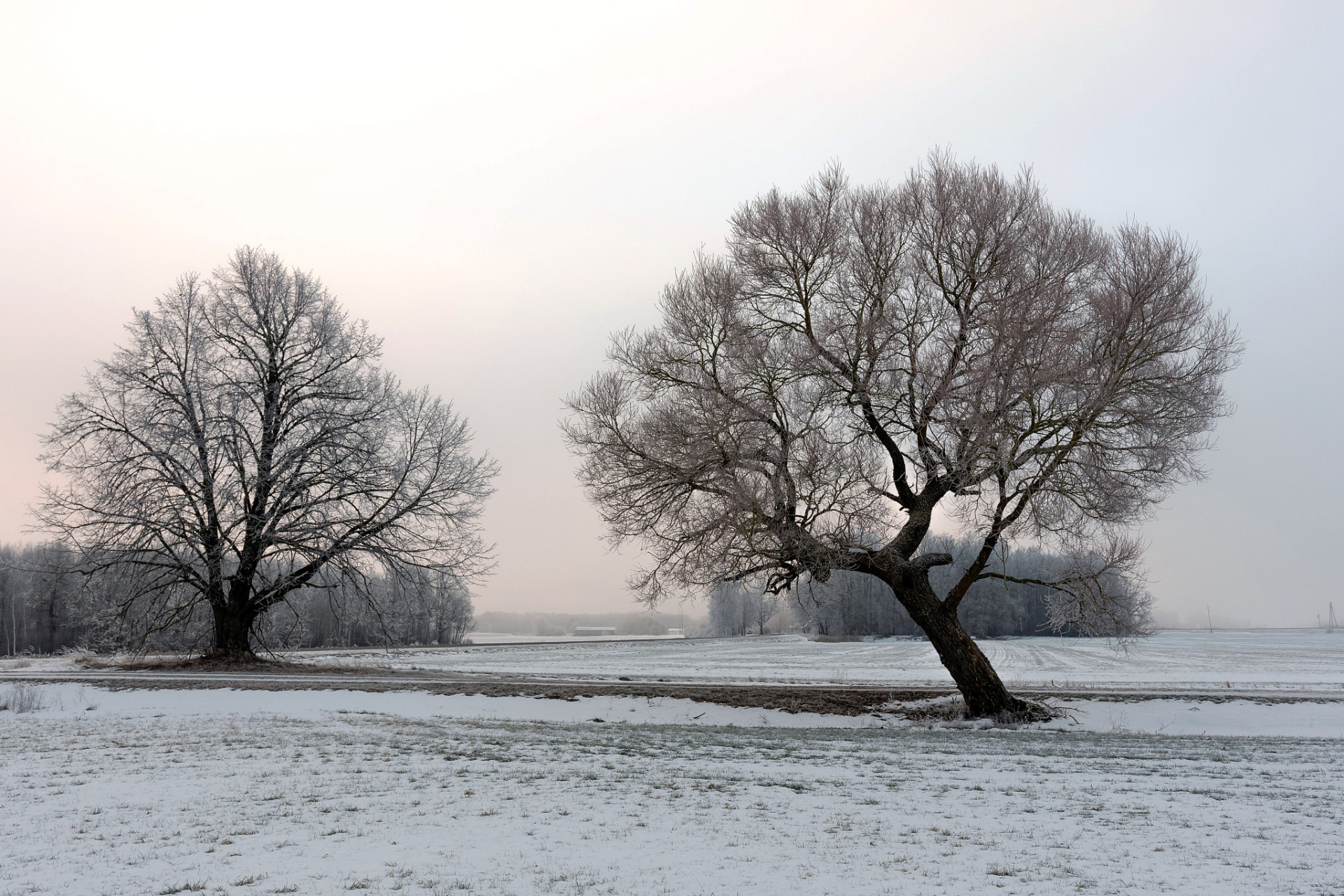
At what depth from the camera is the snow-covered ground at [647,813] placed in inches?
180

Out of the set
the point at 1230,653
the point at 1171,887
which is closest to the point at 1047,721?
the point at 1171,887

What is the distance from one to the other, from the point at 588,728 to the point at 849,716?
5633 millimetres

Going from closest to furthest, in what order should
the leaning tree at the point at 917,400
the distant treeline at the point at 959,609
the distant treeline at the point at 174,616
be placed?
the leaning tree at the point at 917,400, the distant treeline at the point at 174,616, the distant treeline at the point at 959,609

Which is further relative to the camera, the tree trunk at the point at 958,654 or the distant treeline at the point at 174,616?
the distant treeline at the point at 174,616

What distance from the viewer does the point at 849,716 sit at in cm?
1498

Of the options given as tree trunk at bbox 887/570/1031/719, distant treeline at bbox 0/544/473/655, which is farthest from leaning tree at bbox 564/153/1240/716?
distant treeline at bbox 0/544/473/655

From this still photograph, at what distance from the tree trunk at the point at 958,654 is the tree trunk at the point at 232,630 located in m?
20.6

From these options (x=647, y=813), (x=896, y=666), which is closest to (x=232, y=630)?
(x=647, y=813)

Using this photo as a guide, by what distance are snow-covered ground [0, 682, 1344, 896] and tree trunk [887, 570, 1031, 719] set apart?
13.2 ft

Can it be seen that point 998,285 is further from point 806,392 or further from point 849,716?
point 849,716

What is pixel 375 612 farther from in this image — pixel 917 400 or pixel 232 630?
pixel 917 400

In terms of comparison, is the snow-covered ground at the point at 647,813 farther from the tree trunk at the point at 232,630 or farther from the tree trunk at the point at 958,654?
the tree trunk at the point at 232,630

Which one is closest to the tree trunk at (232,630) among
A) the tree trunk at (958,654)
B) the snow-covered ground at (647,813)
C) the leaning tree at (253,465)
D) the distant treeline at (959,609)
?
the leaning tree at (253,465)

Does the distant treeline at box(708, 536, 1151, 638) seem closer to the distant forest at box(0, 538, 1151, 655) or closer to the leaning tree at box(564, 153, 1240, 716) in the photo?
the distant forest at box(0, 538, 1151, 655)
